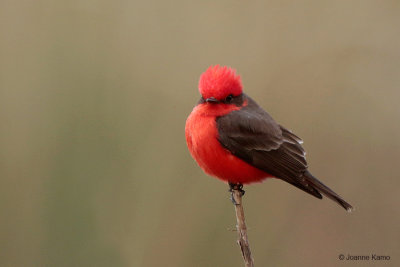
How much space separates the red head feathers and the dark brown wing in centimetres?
22

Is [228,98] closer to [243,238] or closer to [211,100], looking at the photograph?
[211,100]

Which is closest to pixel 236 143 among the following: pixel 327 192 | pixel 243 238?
pixel 327 192

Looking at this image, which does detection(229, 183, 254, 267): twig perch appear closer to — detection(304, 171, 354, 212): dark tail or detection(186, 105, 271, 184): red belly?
detection(186, 105, 271, 184): red belly

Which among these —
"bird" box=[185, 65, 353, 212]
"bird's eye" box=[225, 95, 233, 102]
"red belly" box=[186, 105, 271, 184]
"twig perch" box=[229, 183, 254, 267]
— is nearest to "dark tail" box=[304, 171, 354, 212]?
"bird" box=[185, 65, 353, 212]

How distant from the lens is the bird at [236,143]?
4.07 metres

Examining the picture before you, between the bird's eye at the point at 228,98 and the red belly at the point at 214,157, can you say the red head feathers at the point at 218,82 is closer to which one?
the bird's eye at the point at 228,98

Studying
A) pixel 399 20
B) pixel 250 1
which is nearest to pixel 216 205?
pixel 250 1

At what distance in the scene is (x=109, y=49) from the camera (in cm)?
477

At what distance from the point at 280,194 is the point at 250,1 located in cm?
165

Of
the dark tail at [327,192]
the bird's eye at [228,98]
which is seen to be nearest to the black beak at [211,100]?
the bird's eye at [228,98]

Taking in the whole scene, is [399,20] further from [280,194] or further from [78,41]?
[78,41]

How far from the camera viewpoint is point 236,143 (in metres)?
4.20

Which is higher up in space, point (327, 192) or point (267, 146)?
point (267, 146)

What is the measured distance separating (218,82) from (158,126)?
2.72 feet
